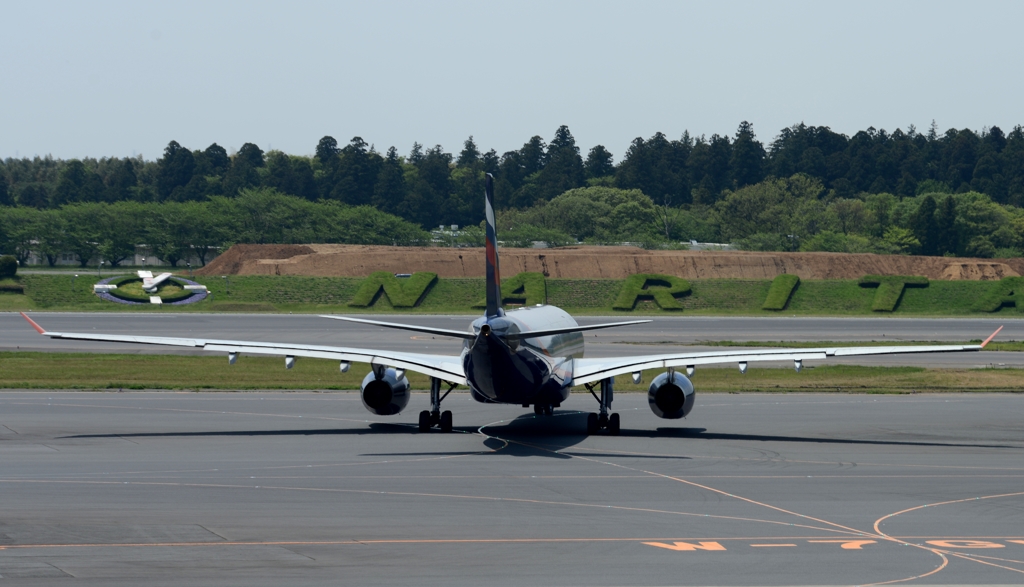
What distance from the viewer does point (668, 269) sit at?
473 feet

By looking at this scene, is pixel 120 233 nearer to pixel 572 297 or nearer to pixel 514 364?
pixel 572 297

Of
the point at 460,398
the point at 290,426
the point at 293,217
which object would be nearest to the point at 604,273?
the point at 293,217

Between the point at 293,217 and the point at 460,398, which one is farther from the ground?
the point at 293,217

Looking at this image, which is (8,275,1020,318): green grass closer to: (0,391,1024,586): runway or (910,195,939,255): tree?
(910,195,939,255): tree

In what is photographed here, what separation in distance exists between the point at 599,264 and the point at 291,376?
310 feet

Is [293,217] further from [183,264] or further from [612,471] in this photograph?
[612,471]

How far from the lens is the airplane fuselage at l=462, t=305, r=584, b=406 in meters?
30.4

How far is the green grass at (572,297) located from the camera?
113 m

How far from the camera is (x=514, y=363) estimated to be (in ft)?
101

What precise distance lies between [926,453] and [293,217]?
160063 mm

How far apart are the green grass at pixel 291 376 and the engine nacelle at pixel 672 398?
16397mm

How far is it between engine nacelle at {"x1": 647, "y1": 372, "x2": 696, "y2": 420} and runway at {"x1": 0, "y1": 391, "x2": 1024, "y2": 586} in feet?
3.10

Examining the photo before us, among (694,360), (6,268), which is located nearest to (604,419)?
(694,360)

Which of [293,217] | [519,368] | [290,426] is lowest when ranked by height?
[290,426]
